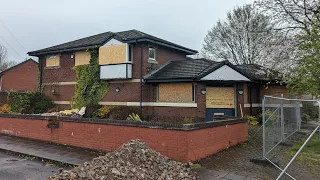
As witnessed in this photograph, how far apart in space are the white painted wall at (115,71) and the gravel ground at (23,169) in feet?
30.5

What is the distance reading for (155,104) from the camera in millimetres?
17484

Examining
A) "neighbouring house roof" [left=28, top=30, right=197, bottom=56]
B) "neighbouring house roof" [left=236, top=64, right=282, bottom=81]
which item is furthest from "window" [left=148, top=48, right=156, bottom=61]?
"neighbouring house roof" [left=236, top=64, right=282, bottom=81]

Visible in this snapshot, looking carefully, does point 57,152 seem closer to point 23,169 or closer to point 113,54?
point 23,169

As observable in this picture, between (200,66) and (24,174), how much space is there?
12.6 metres

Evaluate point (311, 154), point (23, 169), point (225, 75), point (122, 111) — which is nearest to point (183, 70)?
point (225, 75)

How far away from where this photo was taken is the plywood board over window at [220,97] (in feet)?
53.9

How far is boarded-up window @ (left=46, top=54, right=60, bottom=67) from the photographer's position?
21.3m

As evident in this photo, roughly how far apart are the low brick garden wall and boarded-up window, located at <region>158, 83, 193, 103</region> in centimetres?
525

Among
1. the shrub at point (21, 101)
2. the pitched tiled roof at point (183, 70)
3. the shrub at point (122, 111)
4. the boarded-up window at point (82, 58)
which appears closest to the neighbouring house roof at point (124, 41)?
the boarded-up window at point (82, 58)

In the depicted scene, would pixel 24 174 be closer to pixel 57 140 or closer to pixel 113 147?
pixel 113 147

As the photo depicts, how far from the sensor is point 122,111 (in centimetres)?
1706

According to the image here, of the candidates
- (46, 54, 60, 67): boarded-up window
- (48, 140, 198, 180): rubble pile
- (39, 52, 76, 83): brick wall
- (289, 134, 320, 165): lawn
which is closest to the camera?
(48, 140, 198, 180): rubble pile

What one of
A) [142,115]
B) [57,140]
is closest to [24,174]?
[57,140]

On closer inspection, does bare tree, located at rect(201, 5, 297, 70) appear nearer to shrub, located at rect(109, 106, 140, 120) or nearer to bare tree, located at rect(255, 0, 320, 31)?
bare tree, located at rect(255, 0, 320, 31)
